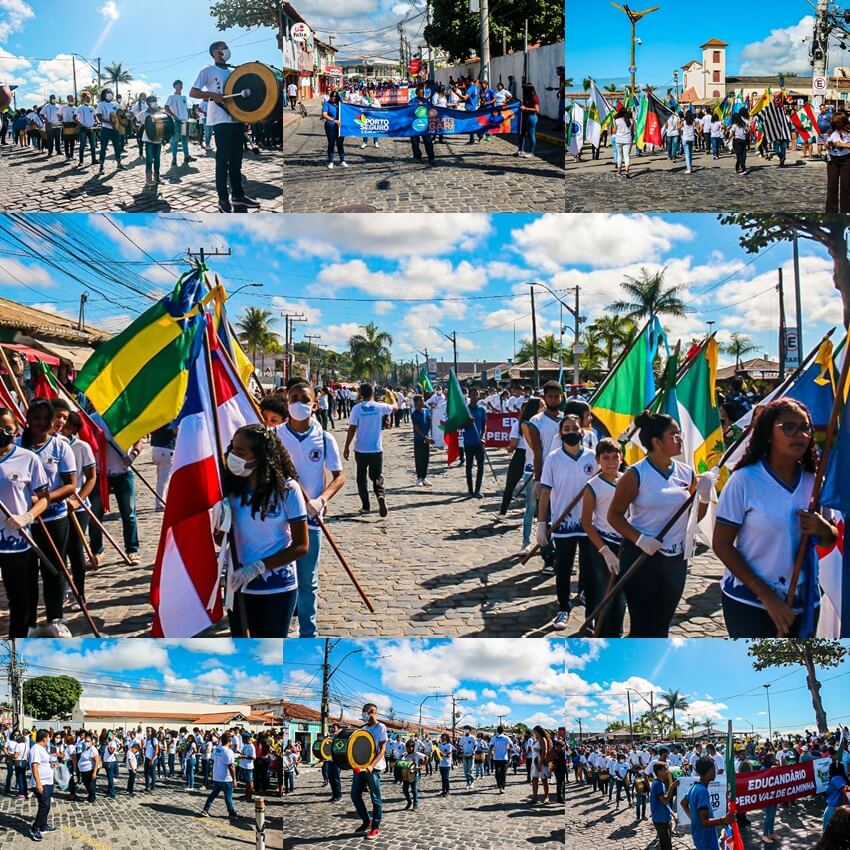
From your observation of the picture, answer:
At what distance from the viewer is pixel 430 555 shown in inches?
303

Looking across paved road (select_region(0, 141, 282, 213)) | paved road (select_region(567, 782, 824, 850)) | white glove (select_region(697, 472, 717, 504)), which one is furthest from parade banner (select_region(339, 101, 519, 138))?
paved road (select_region(567, 782, 824, 850))

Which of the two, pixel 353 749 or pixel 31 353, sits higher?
pixel 31 353

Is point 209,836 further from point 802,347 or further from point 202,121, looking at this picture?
point 802,347

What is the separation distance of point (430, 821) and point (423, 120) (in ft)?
27.0

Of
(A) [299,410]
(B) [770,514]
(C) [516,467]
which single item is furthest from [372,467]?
(B) [770,514]

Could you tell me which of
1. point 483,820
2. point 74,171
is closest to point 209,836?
point 483,820

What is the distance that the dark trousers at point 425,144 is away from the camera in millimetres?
10273

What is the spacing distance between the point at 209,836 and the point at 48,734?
1.42 m

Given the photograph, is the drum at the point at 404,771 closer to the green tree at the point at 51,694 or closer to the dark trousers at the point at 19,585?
the green tree at the point at 51,694

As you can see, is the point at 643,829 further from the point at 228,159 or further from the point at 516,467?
the point at 228,159

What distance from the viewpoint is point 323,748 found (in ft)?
17.5

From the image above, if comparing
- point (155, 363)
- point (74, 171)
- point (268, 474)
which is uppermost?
point (74, 171)

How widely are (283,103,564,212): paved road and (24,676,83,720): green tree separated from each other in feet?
17.2

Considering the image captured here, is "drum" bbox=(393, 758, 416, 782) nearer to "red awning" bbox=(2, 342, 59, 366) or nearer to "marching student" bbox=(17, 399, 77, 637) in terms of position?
"marching student" bbox=(17, 399, 77, 637)
